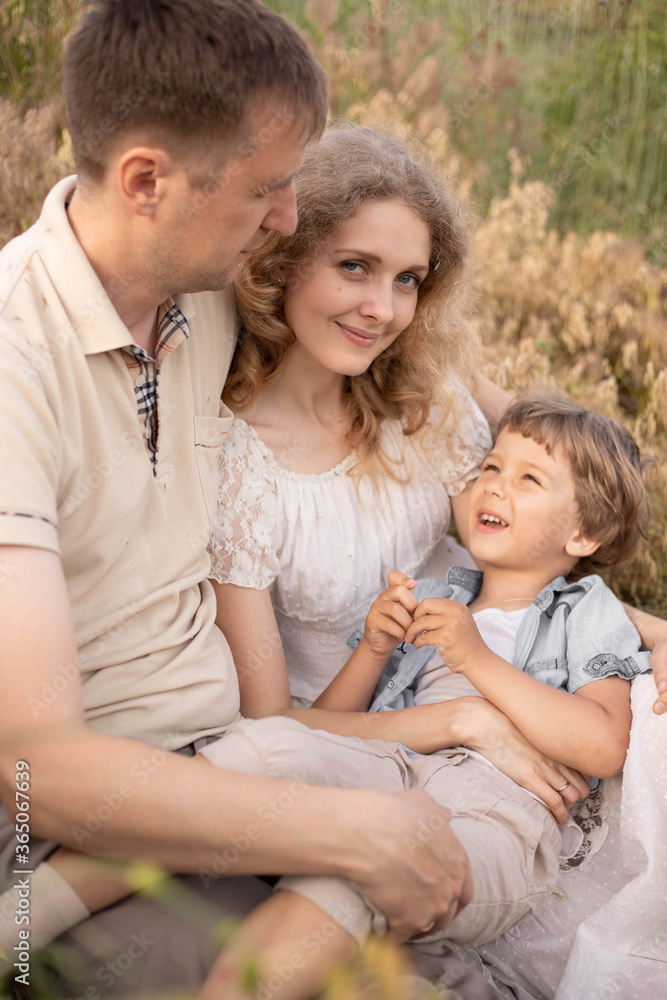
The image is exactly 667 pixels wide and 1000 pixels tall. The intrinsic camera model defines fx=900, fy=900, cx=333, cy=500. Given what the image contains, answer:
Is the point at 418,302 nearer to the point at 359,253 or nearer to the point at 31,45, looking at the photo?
the point at 359,253

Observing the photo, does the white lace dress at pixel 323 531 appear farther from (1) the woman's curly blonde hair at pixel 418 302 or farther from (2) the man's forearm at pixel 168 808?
(2) the man's forearm at pixel 168 808

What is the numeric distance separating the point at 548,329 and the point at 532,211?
0.80m

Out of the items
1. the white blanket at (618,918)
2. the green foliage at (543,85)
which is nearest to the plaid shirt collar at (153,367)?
the white blanket at (618,918)

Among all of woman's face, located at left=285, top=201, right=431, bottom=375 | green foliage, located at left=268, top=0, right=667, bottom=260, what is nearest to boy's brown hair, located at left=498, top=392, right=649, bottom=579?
woman's face, located at left=285, top=201, right=431, bottom=375

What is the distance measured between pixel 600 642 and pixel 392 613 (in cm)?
54

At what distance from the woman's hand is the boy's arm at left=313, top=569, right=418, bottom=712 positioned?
254 mm

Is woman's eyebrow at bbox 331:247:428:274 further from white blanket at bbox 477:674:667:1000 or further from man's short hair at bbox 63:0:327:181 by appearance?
white blanket at bbox 477:674:667:1000

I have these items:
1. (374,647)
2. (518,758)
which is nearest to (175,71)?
(374,647)

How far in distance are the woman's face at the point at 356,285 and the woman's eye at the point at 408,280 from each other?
0.03 metres

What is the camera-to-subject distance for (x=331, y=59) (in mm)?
4867

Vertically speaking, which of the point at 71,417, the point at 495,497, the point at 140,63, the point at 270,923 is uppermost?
the point at 140,63

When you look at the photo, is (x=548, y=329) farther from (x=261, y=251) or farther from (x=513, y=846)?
(x=513, y=846)

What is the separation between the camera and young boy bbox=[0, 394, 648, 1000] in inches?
57.3

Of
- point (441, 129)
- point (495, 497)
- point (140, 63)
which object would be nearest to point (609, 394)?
point (495, 497)
